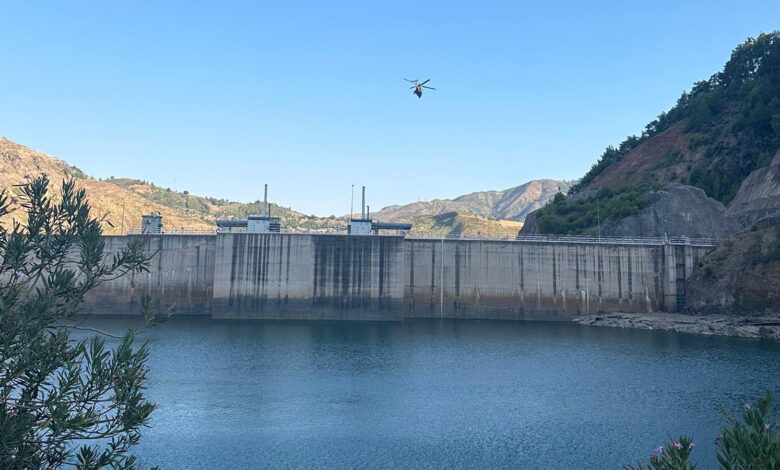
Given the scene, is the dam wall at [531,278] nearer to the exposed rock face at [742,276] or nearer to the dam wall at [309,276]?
the exposed rock face at [742,276]

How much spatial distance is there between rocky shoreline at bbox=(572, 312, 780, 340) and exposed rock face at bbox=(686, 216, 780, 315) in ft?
6.12

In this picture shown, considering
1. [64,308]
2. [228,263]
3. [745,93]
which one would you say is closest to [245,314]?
[228,263]

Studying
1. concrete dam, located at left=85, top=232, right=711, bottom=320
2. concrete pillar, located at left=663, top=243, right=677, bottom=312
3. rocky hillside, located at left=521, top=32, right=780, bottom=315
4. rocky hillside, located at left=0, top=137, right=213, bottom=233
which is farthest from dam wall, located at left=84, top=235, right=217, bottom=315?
rocky hillside, located at left=0, top=137, right=213, bottom=233

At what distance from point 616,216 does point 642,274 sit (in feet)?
41.5

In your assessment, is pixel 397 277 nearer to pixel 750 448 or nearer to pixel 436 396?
pixel 436 396

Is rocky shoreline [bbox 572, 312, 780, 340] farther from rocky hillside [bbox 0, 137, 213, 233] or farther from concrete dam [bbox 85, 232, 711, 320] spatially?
rocky hillside [bbox 0, 137, 213, 233]

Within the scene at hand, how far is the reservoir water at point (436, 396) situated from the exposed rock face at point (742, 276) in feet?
26.4

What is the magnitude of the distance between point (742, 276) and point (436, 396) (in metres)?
Answer: 42.0

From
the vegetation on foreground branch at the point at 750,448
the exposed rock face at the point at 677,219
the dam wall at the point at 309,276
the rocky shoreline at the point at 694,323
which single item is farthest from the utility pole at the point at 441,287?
the vegetation on foreground branch at the point at 750,448

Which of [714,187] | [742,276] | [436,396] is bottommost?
[436,396]

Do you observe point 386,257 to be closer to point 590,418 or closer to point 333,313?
point 333,313

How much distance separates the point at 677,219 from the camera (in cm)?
7238

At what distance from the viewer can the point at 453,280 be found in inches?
2522

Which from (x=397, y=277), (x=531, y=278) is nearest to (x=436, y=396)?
(x=397, y=277)
